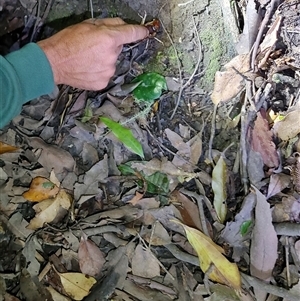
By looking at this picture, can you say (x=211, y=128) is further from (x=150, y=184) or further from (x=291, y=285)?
(x=291, y=285)

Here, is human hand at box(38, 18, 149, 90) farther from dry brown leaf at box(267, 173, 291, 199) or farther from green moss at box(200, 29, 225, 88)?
dry brown leaf at box(267, 173, 291, 199)

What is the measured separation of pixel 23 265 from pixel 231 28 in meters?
0.98

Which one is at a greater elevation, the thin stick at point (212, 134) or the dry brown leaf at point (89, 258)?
the thin stick at point (212, 134)

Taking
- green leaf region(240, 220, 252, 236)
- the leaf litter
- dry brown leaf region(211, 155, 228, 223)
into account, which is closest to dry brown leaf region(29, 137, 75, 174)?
the leaf litter

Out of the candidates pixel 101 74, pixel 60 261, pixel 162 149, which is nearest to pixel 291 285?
pixel 162 149

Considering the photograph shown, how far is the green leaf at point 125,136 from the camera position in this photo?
149cm

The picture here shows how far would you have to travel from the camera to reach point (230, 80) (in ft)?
4.86

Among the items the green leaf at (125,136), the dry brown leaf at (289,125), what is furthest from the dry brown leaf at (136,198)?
the dry brown leaf at (289,125)

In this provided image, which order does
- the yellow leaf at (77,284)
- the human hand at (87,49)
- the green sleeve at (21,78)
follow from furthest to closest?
the yellow leaf at (77,284) → the human hand at (87,49) → the green sleeve at (21,78)

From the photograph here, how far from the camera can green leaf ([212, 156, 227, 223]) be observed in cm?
144

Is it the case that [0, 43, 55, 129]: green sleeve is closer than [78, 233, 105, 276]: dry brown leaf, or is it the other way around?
[0, 43, 55, 129]: green sleeve

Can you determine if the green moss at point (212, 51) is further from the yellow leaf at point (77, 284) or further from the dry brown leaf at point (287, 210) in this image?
the yellow leaf at point (77, 284)

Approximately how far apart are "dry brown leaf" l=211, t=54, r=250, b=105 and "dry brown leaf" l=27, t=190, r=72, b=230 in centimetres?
55

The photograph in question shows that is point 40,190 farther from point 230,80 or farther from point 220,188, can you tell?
point 230,80
